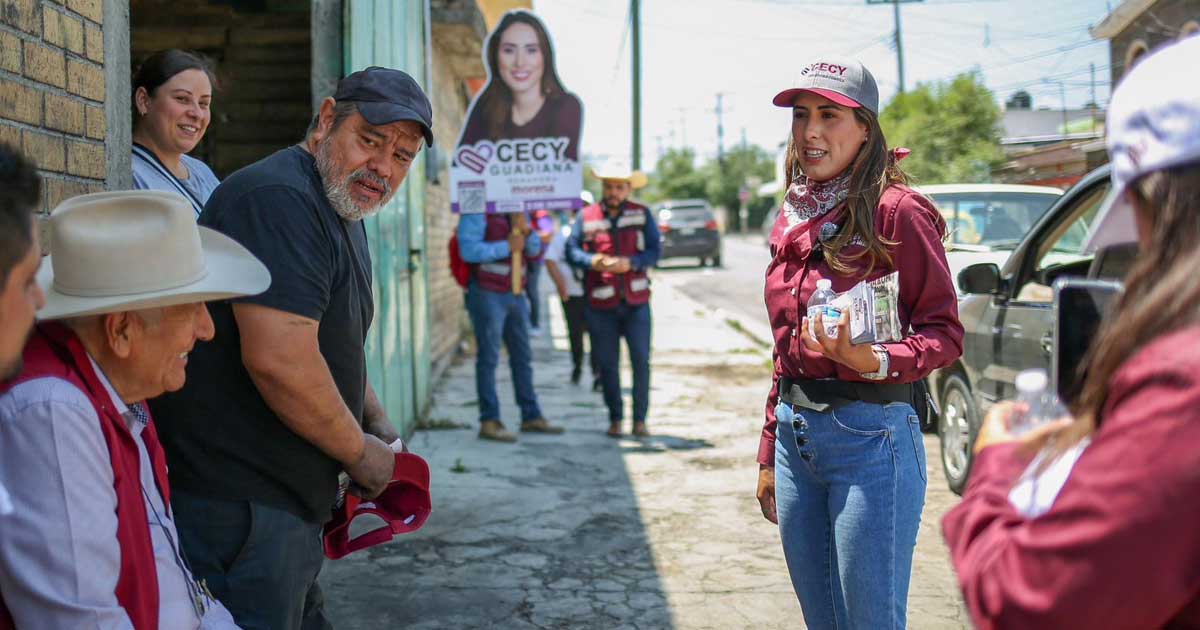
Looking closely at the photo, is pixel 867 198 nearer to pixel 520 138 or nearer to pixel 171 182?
pixel 171 182

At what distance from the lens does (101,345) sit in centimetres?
194

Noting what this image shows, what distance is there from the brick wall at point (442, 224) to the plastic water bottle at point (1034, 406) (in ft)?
27.4

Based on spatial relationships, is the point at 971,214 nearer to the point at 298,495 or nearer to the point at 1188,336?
the point at 298,495

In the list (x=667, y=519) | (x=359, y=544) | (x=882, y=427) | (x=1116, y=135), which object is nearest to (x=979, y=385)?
(x=667, y=519)

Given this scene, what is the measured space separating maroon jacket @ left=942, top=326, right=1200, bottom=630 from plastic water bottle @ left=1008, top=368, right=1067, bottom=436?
14 cm

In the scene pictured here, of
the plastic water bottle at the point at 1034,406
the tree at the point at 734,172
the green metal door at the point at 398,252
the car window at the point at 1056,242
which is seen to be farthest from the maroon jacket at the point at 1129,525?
the tree at the point at 734,172

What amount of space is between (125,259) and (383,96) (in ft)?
3.21

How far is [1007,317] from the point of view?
18.4 ft

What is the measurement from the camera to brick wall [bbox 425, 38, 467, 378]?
418 inches

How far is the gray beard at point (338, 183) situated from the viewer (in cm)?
269

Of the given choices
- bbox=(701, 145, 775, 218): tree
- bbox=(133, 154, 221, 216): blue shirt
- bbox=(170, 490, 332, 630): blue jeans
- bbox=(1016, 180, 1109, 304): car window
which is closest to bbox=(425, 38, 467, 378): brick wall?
bbox=(133, 154, 221, 216): blue shirt

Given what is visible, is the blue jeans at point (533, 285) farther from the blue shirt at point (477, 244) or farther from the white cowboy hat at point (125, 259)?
the white cowboy hat at point (125, 259)

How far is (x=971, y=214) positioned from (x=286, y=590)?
6.44 metres

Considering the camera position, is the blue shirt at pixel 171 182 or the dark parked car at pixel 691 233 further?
the dark parked car at pixel 691 233
